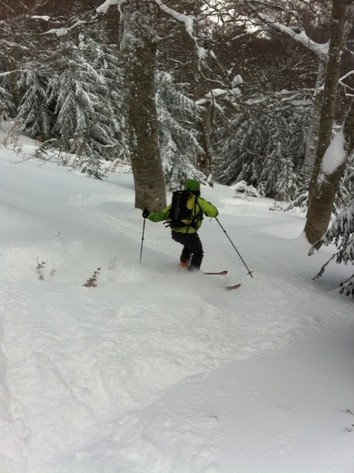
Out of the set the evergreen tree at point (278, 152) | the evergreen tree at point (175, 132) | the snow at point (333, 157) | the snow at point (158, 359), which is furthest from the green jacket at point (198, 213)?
the evergreen tree at point (278, 152)

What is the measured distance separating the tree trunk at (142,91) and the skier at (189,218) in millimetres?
1750

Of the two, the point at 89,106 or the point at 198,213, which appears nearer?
the point at 198,213

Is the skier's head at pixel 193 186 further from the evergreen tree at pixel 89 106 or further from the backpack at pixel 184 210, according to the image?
the evergreen tree at pixel 89 106

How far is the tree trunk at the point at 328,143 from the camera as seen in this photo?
781cm

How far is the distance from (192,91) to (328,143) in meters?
3.18

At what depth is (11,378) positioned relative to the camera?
3.45 m

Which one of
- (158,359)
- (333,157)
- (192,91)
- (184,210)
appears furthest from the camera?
(192,91)

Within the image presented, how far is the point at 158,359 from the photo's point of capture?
4.11 m

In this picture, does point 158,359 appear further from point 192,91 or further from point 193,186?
point 192,91

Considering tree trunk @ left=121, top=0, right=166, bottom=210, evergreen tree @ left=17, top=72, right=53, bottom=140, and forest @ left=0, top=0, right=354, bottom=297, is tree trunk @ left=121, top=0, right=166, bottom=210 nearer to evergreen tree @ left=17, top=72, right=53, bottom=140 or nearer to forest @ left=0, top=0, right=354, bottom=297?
forest @ left=0, top=0, right=354, bottom=297

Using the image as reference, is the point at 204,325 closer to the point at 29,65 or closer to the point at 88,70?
the point at 29,65

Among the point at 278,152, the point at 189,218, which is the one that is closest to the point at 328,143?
the point at 189,218

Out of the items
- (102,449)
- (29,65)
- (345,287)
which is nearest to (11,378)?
(102,449)

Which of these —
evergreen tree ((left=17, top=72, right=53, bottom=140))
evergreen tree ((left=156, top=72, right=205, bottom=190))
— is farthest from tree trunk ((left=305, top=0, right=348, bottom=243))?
evergreen tree ((left=17, top=72, right=53, bottom=140))
